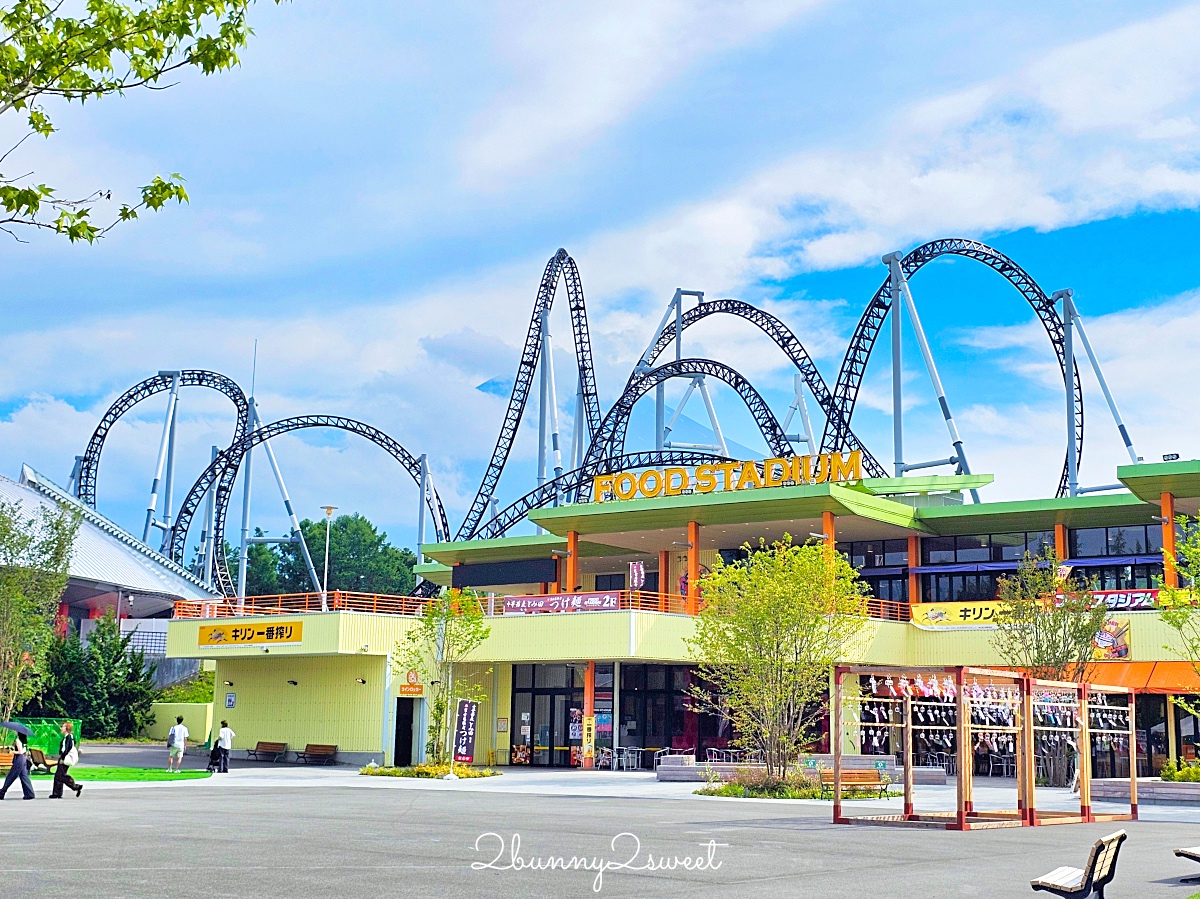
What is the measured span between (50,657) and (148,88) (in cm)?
4024

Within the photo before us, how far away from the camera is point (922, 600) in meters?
42.2

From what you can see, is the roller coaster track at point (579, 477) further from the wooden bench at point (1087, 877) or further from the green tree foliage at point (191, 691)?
the wooden bench at point (1087, 877)

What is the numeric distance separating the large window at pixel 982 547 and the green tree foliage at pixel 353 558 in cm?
7123

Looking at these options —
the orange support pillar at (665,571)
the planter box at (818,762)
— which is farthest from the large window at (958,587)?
the planter box at (818,762)

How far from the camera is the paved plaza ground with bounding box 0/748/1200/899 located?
1080cm

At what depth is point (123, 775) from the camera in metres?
30.0

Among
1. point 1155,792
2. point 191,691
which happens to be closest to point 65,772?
point 1155,792

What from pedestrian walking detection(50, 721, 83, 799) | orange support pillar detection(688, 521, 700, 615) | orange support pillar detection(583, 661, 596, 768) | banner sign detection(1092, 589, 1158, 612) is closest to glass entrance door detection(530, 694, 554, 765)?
orange support pillar detection(583, 661, 596, 768)

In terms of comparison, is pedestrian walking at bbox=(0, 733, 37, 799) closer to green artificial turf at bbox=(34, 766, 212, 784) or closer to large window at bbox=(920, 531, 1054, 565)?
green artificial turf at bbox=(34, 766, 212, 784)

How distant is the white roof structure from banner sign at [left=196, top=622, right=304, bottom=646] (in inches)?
707

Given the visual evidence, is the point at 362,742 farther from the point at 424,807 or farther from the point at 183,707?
the point at 424,807

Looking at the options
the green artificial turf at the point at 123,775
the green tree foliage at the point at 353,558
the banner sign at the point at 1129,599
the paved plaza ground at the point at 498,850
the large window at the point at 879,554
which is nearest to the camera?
the paved plaza ground at the point at 498,850

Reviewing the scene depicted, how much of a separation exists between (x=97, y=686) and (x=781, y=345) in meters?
26.9

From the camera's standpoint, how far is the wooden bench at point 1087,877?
9031mm
